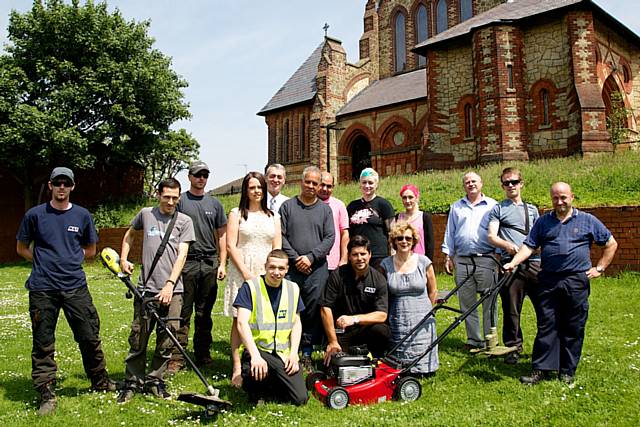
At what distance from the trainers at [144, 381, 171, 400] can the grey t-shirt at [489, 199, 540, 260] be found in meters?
3.86

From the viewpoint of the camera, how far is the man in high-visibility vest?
15.2ft

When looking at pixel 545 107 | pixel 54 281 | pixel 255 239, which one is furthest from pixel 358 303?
pixel 545 107

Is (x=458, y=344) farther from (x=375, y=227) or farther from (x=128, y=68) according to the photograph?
(x=128, y=68)

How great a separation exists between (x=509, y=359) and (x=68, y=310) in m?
4.60

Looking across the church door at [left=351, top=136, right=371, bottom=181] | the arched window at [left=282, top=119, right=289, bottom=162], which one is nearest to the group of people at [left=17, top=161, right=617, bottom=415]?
the church door at [left=351, top=136, right=371, bottom=181]

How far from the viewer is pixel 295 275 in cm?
563

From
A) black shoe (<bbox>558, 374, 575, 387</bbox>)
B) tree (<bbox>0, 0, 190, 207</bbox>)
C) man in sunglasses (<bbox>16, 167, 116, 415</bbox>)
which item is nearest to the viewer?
man in sunglasses (<bbox>16, 167, 116, 415</bbox>)

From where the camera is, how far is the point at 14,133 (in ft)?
74.3

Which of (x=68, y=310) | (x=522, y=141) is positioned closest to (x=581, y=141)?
(x=522, y=141)

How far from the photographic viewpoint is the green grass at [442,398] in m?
4.17

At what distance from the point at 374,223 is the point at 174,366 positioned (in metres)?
2.74

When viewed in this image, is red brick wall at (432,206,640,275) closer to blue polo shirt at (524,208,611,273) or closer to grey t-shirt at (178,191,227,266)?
blue polo shirt at (524,208,611,273)

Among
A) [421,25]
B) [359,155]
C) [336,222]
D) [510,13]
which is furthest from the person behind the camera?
[421,25]

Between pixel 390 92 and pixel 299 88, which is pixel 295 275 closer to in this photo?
pixel 390 92
